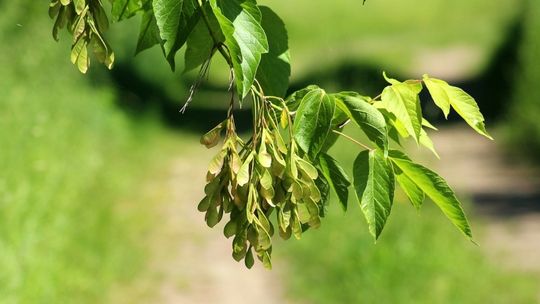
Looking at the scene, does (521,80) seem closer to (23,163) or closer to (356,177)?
(23,163)

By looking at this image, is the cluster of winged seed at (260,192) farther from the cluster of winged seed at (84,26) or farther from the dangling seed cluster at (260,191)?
the cluster of winged seed at (84,26)

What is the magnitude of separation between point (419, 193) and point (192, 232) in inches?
257

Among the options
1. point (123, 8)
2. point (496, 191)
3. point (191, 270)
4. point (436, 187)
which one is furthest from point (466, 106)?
point (496, 191)

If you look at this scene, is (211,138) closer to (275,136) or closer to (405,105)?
(275,136)

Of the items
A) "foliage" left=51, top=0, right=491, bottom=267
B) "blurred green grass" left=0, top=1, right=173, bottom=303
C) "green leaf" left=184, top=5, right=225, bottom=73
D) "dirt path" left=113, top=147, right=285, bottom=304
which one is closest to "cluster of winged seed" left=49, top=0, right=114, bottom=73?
"foliage" left=51, top=0, right=491, bottom=267

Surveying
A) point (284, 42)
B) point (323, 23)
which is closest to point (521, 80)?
point (284, 42)

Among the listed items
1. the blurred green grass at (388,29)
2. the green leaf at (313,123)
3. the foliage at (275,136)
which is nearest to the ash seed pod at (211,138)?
the foliage at (275,136)

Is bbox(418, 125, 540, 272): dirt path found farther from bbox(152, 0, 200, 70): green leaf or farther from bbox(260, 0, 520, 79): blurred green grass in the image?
bbox(152, 0, 200, 70): green leaf

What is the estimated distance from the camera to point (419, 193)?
1.50 meters

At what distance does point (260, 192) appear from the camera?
1315 mm

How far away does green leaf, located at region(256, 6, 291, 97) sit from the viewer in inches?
62.3

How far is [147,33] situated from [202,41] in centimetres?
13

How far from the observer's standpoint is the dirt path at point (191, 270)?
6.51m

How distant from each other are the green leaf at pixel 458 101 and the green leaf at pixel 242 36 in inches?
11.0
